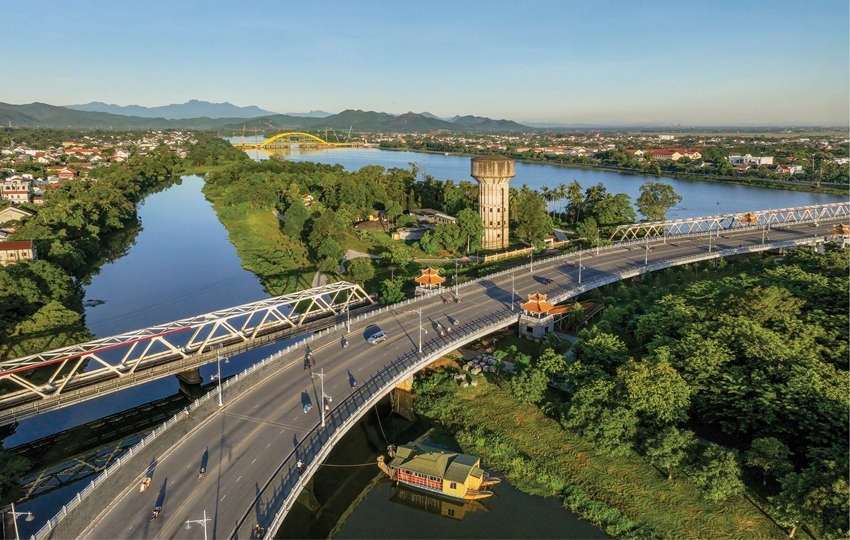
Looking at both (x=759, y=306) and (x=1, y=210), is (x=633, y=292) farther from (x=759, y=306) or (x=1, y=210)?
(x=1, y=210)

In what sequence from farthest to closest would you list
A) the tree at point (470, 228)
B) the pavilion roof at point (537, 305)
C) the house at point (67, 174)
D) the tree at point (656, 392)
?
1. the house at point (67, 174)
2. the tree at point (470, 228)
3. the pavilion roof at point (537, 305)
4. the tree at point (656, 392)

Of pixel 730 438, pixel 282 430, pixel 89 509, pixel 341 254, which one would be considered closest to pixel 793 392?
pixel 730 438

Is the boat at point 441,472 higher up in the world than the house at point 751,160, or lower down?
lower down

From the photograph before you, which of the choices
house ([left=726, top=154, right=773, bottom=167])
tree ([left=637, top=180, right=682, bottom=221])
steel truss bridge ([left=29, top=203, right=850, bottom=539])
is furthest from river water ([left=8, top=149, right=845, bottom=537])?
house ([left=726, top=154, right=773, bottom=167])

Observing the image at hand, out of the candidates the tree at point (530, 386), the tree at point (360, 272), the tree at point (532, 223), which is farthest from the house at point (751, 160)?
the tree at point (530, 386)

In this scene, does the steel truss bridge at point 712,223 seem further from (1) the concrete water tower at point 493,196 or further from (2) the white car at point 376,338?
(2) the white car at point 376,338

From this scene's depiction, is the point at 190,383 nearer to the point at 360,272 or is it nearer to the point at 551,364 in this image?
the point at 360,272

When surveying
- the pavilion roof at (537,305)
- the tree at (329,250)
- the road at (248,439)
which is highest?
the tree at (329,250)
